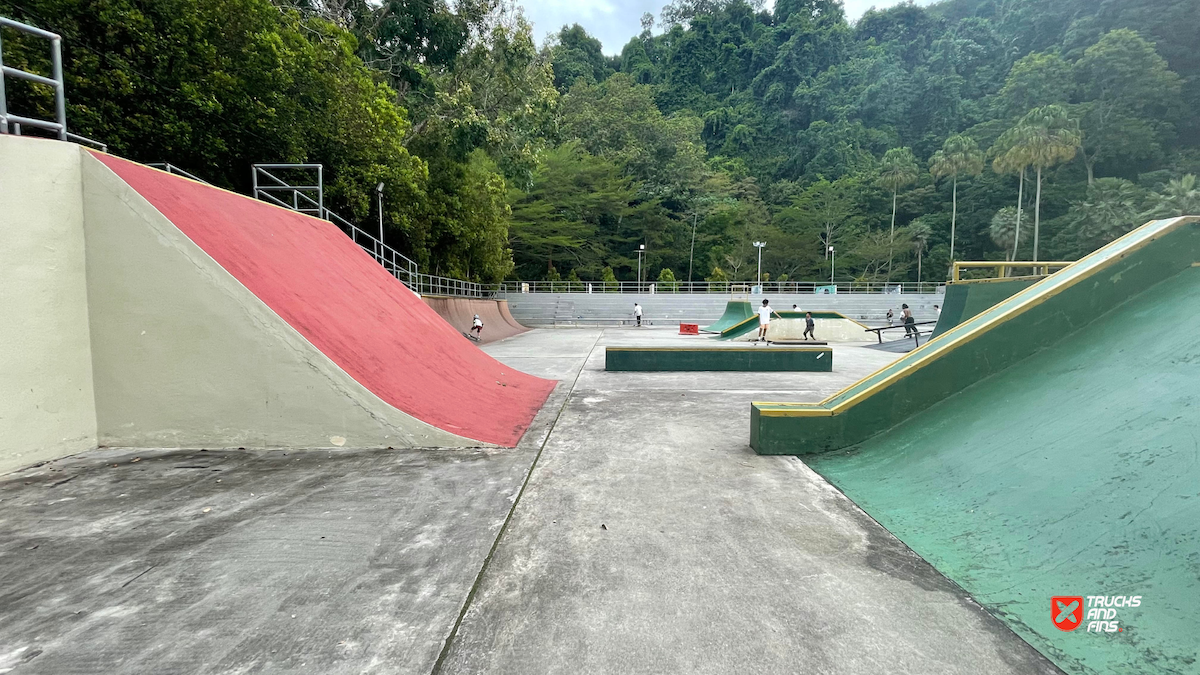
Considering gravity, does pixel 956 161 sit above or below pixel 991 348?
above

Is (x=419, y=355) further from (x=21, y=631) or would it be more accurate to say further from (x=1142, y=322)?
(x=1142, y=322)

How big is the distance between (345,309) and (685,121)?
70.9m

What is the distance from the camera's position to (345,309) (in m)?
6.18

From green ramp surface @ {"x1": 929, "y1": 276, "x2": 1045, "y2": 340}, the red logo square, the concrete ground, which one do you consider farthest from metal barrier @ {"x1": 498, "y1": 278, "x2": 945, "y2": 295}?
the red logo square

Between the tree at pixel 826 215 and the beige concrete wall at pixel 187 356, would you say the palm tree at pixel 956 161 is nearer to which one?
the tree at pixel 826 215

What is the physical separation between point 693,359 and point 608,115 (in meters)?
59.9

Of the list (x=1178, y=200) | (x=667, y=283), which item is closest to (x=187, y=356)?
(x=667, y=283)

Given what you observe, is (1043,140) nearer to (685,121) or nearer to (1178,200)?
(1178,200)

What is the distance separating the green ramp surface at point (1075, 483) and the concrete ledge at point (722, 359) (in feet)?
19.2

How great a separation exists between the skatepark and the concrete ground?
0.06ft

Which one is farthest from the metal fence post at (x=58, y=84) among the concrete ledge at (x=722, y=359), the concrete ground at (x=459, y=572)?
the concrete ledge at (x=722, y=359)

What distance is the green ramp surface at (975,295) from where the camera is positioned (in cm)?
1096

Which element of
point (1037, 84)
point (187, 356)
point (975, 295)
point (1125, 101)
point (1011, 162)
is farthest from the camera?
point (1037, 84)

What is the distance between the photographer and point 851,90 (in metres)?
82.6
